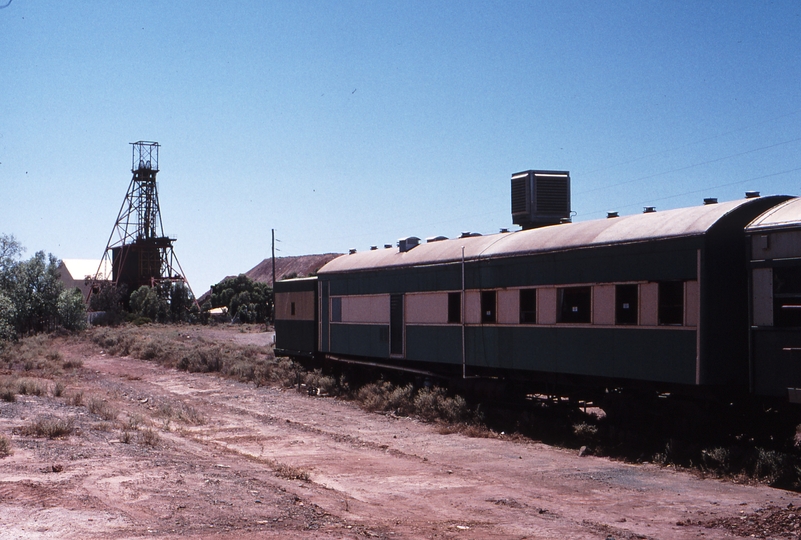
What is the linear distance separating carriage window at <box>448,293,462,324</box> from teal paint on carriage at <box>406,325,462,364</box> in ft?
0.51

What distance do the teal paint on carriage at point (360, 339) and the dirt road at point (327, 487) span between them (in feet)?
13.4

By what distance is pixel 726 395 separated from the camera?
11672mm

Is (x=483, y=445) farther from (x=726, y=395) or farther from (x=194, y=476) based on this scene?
(x=194, y=476)

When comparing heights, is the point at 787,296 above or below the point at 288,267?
below

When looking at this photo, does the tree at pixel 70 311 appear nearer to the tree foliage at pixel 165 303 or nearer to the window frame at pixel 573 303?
the tree foliage at pixel 165 303

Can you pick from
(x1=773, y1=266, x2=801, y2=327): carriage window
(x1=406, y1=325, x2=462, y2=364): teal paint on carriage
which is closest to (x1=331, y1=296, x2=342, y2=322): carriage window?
(x1=406, y1=325, x2=462, y2=364): teal paint on carriage

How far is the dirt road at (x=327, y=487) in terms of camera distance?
26.5ft

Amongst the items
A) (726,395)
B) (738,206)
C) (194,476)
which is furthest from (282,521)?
(738,206)

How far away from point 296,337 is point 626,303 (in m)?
14.5

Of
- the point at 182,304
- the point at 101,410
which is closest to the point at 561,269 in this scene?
the point at 101,410

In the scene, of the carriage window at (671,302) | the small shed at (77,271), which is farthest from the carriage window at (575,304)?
the small shed at (77,271)

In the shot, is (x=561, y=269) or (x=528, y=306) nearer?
(x=561, y=269)

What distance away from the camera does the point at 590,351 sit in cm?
1362

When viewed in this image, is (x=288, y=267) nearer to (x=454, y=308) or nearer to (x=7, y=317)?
(x=7, y=317)
